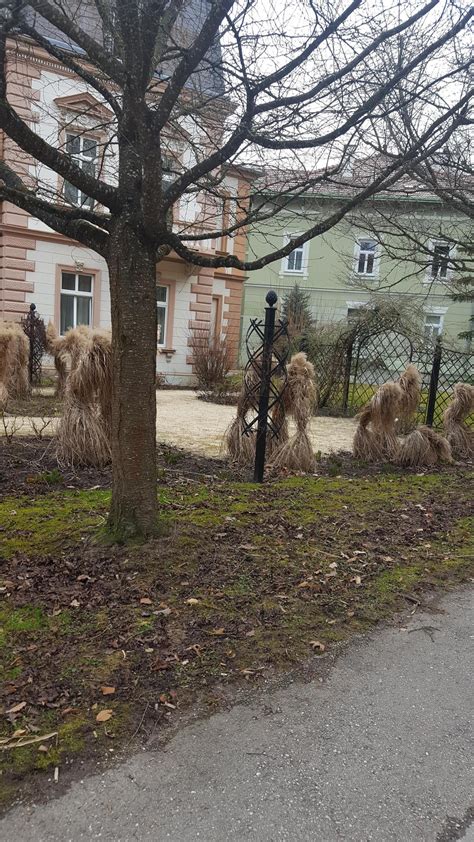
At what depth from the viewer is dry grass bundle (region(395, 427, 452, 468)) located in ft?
24.4

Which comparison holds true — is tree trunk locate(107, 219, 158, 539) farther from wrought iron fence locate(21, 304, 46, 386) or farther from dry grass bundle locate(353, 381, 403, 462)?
wrought iron fence locate(21, 304, 46, 386)

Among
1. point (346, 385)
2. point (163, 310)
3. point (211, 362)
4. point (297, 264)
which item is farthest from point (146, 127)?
point (297, 264)

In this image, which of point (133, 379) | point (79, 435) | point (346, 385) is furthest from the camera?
point (346, 385)

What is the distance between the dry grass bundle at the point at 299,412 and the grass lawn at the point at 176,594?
1.16 meters

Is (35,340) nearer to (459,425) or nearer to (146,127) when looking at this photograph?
(459,425)

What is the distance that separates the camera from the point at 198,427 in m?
9.80

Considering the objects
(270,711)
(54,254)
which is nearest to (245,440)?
(270,711)

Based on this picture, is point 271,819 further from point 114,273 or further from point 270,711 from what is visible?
point 114,273

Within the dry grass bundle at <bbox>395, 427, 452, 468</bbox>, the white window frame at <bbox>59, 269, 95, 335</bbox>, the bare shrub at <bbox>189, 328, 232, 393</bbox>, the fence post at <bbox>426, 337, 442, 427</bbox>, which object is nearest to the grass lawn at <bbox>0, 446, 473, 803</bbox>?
the dry grass bundle at <bbox>395, 427, 452, 468</bbox>

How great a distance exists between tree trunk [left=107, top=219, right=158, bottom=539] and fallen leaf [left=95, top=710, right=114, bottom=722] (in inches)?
60.2

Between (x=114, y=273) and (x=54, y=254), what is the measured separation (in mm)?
14144

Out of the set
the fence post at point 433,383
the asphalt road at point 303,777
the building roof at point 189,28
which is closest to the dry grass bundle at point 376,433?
the fence post at point 433,383

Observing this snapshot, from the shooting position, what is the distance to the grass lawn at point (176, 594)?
7.15ft

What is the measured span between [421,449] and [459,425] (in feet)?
4.73
